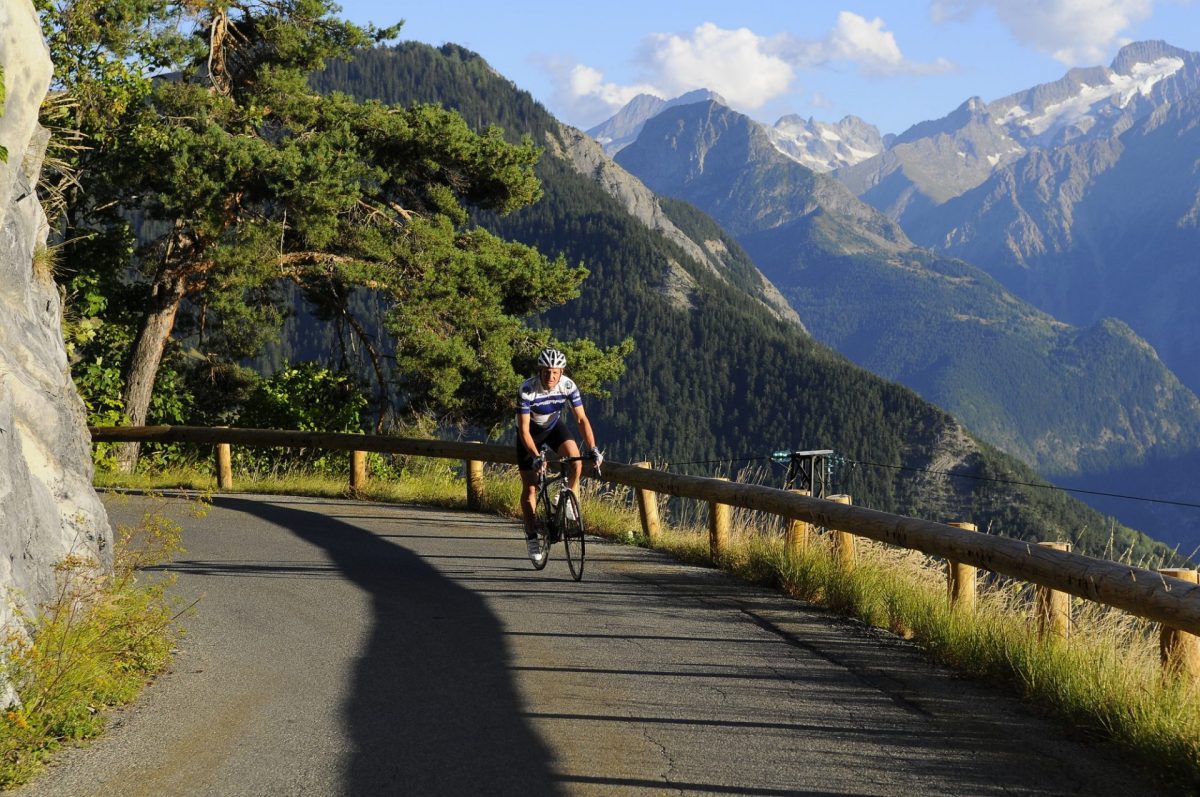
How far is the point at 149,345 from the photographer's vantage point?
22.0 metres

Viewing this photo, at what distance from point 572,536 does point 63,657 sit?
451 cm

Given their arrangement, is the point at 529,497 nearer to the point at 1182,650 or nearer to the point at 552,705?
the point at 552,705

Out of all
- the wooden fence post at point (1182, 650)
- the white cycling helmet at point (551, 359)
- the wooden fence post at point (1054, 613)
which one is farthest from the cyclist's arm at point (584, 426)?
the wooden fence post at point (1182, 650)

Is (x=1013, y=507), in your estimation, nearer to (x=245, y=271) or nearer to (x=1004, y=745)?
→ (x=245, y=271)

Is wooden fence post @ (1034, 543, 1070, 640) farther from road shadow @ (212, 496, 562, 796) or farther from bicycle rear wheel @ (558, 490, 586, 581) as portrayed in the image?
bicycle rear wheel @ (558, 490, 586, 581)

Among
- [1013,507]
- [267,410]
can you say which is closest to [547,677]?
[267,410]

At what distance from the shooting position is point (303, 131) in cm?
2294

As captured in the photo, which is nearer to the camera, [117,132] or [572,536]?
[572,536]

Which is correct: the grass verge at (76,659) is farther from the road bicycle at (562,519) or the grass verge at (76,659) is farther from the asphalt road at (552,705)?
the road bicycle at (562,519)

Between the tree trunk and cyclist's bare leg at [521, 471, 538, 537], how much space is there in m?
13.3

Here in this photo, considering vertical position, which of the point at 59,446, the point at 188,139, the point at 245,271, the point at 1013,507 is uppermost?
the point at 188,139

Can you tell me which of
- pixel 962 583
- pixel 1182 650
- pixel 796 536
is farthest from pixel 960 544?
pixel 796 536

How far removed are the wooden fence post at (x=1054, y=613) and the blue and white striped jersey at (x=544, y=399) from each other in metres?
4.50

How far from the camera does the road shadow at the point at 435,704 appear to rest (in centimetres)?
517
